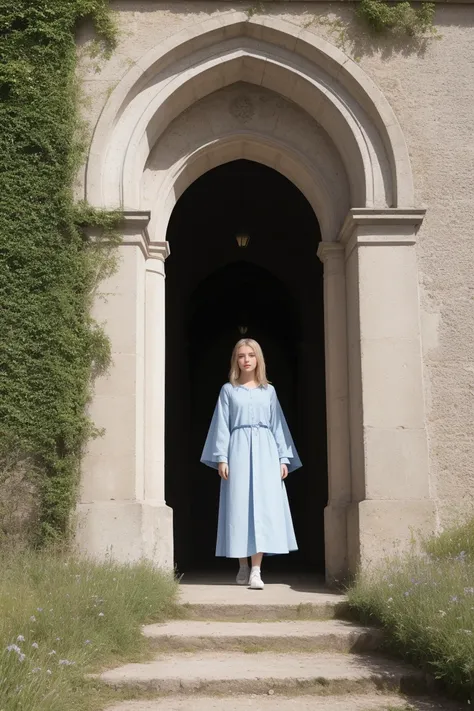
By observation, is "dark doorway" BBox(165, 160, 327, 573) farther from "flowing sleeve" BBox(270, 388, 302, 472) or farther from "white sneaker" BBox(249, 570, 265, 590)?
"white sneaker" BBox(249, 570, 265, 590)

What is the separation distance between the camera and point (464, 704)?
3.88 meters

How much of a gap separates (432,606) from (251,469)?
2377 millimetres

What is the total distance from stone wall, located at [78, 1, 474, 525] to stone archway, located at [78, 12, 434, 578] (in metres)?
0.15

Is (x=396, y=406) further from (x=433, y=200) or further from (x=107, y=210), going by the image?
(x=107, y=210)

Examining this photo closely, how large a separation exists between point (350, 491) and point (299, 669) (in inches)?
101

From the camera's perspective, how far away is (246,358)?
6.68 m

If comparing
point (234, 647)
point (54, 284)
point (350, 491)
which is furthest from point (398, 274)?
point (234, 647)

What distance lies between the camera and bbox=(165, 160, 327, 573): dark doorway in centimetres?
1197

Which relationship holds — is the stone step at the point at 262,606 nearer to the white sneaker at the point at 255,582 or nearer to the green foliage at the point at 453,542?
the white sneaker at the point at 255,582

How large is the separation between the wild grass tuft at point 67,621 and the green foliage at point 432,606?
1.35 meters

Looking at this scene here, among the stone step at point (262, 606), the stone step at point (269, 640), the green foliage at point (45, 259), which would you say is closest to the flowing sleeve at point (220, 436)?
the green foliage at point (45, 259)

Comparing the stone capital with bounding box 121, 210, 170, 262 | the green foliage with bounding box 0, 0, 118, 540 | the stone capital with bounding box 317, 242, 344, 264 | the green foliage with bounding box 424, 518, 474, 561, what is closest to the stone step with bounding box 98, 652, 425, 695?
the green foliage with bounding box 424, 518, 474, 561

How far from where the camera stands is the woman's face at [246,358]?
21.9 ft

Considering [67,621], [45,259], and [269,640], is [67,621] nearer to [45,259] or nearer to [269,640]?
[269,640]
